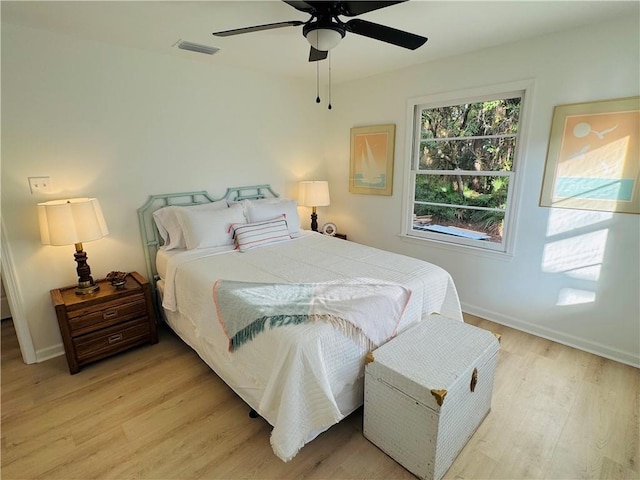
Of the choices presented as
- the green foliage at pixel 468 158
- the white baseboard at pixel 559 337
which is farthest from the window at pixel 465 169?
the white baseboard at pixel 559 337

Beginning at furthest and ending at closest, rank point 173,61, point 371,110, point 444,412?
point 371,110 < point 173,61 < point 444,412

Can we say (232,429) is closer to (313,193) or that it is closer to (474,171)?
(313,193)

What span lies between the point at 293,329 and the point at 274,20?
194 cm

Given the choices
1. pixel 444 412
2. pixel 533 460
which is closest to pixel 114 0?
pixel 444 412

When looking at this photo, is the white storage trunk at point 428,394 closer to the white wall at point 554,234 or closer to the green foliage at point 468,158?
the white wall at point 554,234

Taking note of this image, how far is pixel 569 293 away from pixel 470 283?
30.1 inches

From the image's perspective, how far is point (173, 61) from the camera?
275cm

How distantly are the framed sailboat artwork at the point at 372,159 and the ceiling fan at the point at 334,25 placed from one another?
5.33 feet

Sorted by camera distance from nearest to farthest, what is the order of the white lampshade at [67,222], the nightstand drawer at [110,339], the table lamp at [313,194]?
1. the white lampshade at [67,222]
2. the nightstand drawer at [110,339]
3. the table lamp at [313,194]

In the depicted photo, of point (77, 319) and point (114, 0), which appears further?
point (77, 319)

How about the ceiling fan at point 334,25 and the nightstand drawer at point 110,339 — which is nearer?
the ceiling fan at point 334,25

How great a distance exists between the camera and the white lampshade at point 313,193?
369cm

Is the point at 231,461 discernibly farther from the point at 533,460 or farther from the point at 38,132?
the point at 38,132

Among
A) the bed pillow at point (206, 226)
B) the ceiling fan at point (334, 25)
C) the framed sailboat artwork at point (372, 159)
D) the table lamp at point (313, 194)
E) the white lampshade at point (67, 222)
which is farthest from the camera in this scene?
the table lamp at point (313, 194)
